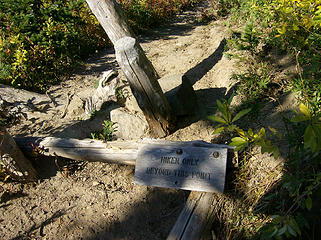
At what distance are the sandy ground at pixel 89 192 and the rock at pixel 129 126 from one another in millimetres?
311

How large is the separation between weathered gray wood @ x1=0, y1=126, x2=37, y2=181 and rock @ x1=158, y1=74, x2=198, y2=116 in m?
2.23

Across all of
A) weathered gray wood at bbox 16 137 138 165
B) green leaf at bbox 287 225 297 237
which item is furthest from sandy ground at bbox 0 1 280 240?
green leaf at bbox 287 225 297 237

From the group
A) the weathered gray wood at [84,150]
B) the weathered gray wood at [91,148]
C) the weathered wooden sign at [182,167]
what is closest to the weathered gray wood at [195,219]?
the weathered wooden sign at [182,167]

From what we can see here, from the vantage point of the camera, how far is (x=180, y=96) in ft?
13.1

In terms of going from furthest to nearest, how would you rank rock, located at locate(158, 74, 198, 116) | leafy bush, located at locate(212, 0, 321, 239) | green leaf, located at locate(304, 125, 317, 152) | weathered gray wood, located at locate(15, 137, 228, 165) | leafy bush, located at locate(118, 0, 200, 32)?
leafy bush, located at locate(118, 0, 200, 32), rock, located at locate(158, 74, 198, 116), weathered gray wood, located at locate(15, 137, 228, 165), leafy bush, located at locate(212, 0, 321, 239), green leaf, located at locate(304, 125, 317, 152)

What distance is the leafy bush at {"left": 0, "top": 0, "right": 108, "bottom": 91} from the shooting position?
5328 mm

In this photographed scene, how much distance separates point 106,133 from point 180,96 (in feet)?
4.46

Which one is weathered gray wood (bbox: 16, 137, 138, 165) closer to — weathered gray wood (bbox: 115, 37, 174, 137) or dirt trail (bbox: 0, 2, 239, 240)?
dirt trail (bbox: 0, 2, 239, 240)

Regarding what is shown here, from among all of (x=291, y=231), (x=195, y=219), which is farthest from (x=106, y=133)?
(x=291, y=231)

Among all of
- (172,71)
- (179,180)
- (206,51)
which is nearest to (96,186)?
(179,180)

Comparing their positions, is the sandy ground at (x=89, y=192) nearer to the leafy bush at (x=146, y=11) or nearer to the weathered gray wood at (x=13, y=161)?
the weathered gray wood at (x=13, y=161)

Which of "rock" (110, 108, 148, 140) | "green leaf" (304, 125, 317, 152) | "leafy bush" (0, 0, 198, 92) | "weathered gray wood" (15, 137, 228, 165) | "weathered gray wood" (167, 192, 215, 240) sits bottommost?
"weathered gray wood" (167, 192, 215, 240)

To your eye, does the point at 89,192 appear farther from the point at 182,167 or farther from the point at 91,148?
the point at 182,167

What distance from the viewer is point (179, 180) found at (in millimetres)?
2738
